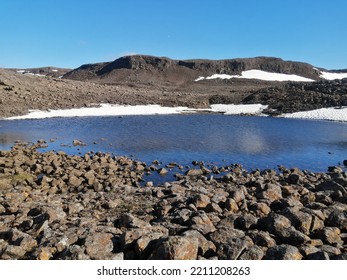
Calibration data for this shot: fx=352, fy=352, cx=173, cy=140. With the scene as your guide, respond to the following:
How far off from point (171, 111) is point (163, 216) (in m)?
48.8

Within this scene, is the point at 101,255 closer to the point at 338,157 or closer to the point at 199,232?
the point at 199,232

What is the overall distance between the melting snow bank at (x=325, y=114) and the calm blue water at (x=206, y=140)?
4.76 meters

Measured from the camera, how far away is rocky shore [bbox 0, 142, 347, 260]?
7.49 meters

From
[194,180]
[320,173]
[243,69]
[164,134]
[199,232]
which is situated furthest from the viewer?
[243,69]

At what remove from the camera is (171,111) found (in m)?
59.1

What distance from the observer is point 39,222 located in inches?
396

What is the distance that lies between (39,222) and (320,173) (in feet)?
49.5

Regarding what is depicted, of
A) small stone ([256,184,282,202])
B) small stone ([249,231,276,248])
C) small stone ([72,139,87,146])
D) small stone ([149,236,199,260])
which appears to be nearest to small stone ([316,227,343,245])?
small stone ([249,231,276,248])

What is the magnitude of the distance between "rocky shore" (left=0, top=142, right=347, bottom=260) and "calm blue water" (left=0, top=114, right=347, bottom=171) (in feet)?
13.4

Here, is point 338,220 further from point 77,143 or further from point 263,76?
point 263,76

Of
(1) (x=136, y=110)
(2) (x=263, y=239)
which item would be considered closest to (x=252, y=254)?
(2) (x=263, y=239)

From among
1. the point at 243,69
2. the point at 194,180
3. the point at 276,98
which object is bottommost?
the point at 194,180

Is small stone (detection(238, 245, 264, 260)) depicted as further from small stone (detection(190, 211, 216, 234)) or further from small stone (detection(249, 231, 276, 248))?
small stone (detection(190, 211, 216, 234))
